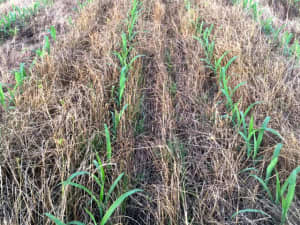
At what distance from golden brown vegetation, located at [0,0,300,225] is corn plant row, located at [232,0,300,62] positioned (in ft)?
0.51

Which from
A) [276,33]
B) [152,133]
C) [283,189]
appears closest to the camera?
[283,189]

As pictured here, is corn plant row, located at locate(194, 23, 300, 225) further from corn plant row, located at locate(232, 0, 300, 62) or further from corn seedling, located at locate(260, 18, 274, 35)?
corn seedling, located at locate(260, 18, 274, 35)

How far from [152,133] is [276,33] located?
6.65 feet

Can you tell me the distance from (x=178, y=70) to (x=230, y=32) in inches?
28.5

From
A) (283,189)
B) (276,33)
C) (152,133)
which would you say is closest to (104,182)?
(152,133)

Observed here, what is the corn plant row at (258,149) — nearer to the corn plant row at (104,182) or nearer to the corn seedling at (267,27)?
the corn plant row at (104,182)

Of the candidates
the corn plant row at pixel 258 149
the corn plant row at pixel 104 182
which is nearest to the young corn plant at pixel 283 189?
the corn plant row at pixel 258 149

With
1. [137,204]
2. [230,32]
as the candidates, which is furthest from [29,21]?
[137,204]

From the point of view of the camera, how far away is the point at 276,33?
253cm

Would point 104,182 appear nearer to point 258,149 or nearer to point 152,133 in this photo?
point 152,133

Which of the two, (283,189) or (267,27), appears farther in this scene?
(267,27)

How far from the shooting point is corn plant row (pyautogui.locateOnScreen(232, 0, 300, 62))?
2269mm

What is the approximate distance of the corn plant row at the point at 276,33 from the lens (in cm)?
227

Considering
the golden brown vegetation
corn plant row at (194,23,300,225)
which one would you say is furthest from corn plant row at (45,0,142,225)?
corn plant row at (194,23,300,225)
